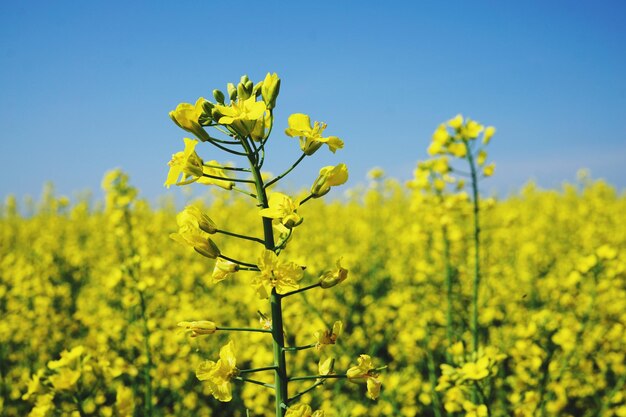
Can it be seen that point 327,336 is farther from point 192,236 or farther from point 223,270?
point 192,236

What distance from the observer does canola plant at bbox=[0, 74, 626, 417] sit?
1411 millimetres

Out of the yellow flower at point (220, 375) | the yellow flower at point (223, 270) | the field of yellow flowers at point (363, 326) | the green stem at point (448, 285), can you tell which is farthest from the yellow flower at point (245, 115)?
the green stem at point (448, 285)

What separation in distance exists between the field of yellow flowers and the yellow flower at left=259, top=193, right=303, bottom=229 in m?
1.33

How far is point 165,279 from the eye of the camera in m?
3.36

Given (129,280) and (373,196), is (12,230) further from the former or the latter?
(129,280)

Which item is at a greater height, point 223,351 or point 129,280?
point 129,280

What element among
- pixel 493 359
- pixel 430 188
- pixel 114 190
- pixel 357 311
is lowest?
pixel 493 359

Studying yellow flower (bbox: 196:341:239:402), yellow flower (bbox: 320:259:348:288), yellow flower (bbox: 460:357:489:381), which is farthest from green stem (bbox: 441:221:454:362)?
yellow flower (bbox: 196:341:239:402)

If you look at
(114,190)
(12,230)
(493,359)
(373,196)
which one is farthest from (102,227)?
(493,359)

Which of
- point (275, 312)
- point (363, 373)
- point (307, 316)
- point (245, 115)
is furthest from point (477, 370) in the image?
point (307, 316)

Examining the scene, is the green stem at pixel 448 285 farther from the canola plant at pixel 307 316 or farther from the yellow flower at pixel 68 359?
the yellow flower at pixel 68 359

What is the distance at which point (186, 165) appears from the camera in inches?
53.7

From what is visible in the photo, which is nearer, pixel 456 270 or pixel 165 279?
pixel 165 279

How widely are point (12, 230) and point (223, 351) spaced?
1436 centimetres
